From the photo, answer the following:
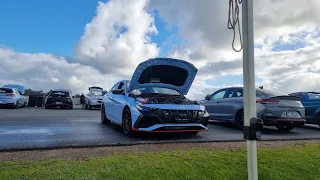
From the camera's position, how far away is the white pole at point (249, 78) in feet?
9.19

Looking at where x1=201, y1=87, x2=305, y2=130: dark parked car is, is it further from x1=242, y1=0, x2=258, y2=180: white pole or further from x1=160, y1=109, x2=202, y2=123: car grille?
x1=242, y1=0, x2=258, y2=180: white pole

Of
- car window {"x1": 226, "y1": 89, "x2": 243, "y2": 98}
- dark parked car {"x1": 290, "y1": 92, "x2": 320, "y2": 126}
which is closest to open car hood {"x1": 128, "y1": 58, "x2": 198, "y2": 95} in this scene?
car window {"x1": 226, "y1": 89, "x2": 243, "y2": 98}

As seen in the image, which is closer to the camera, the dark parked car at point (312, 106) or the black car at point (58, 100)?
the dark parked car at point (312, 106)

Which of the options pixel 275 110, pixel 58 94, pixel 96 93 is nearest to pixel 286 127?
pixel 275 110

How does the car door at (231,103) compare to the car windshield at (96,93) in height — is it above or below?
below

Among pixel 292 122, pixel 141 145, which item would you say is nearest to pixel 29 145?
pixel 141 145

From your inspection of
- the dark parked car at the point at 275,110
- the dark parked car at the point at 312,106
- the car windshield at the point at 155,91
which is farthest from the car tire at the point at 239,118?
the dark parked car at the point at 312,106

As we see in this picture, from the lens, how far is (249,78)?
9.25 ft

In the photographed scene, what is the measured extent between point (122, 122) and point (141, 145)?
192 centimetres

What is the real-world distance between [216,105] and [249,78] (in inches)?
310

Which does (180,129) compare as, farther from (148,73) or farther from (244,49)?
(244,49)

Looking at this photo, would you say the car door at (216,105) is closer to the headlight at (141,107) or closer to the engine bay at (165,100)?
the engine bay at (165,100)

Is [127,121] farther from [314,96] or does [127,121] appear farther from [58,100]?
[58,100]

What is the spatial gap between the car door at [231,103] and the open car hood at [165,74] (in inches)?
78.8
